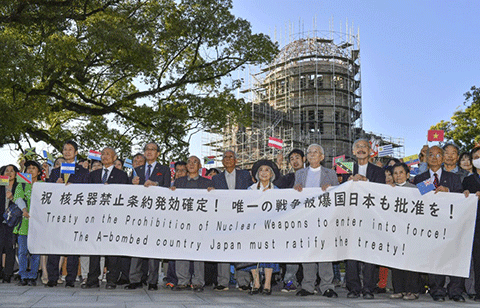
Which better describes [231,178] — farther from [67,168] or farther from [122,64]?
[122,64]

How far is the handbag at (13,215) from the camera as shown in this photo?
23.9 ft

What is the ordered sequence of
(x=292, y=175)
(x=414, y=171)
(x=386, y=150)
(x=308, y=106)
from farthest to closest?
1. (x=308, y=106)
2. (x=386, y=150)
3. (x=414, y=171)
4. (x=292, y=175)

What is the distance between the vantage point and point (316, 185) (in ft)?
22.6

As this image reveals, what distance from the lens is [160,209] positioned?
6.98 m

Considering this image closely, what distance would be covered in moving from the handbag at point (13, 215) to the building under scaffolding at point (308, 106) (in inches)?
1569

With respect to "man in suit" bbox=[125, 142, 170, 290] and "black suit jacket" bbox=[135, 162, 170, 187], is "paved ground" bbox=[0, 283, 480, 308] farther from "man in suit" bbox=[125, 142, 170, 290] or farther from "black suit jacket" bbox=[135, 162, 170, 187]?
"black suit jacket" bbox=[135, 162, 170, 187]

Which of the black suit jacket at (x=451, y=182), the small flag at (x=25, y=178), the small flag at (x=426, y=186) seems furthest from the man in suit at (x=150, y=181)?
the black suit jacket at (x=451, y=182)

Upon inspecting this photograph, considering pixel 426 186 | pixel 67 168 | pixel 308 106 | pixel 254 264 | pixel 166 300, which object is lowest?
pixel 166 300

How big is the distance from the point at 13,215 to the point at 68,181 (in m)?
0.91

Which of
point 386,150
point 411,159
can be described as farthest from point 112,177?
point 386,150

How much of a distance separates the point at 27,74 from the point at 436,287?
1244cm

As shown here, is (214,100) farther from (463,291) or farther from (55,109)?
(463,291)

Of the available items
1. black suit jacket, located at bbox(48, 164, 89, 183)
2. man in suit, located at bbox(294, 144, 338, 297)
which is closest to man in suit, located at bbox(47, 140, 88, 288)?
black suit jacket, located at bbox(48, 164, 89, 183)

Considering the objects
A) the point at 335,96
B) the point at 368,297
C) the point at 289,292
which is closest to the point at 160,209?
the point at 289,292
